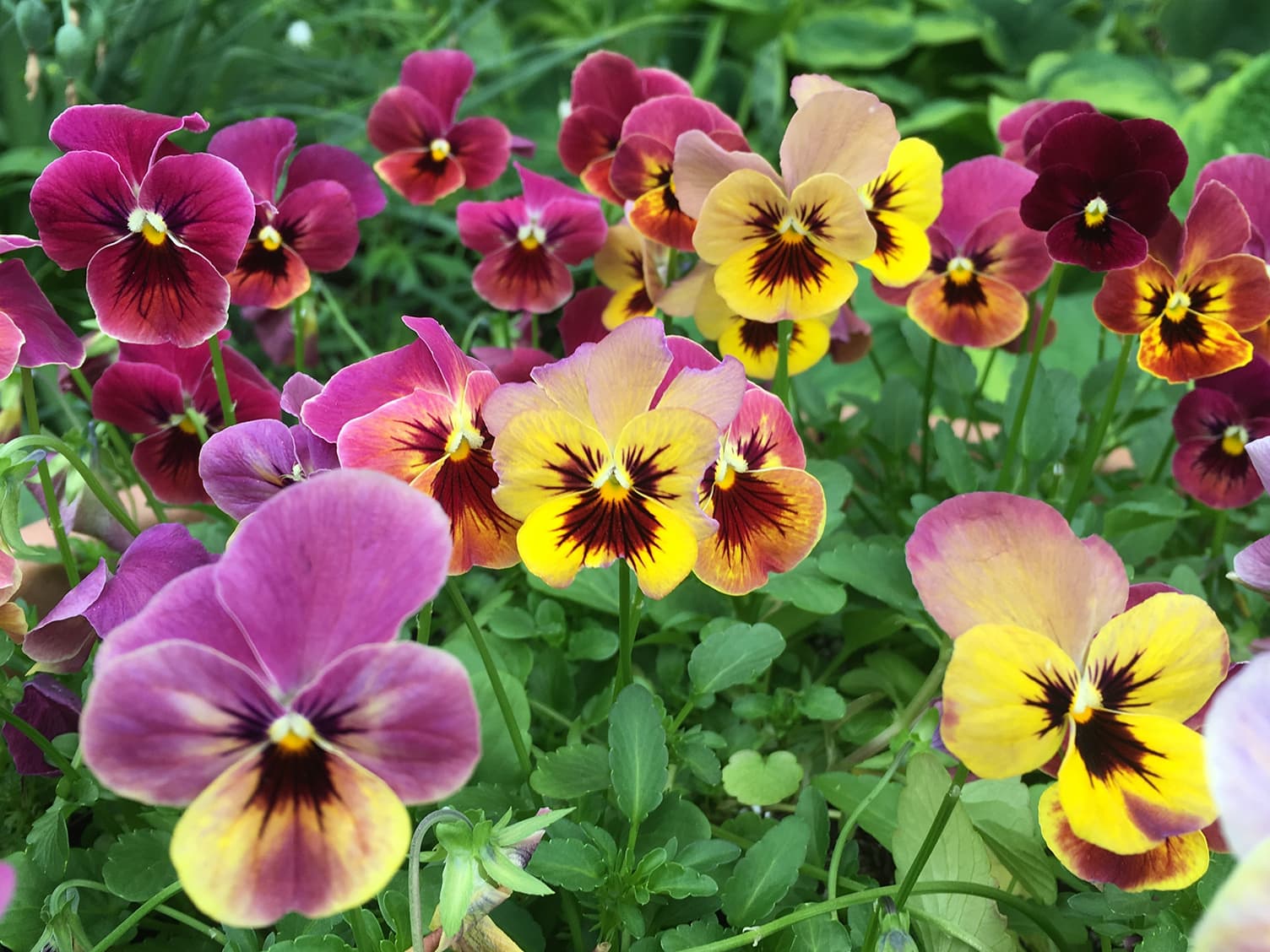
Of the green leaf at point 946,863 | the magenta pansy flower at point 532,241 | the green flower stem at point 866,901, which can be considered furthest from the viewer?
the magenta pansy flower at point 532,241

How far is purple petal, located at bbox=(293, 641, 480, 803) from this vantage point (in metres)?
0.38

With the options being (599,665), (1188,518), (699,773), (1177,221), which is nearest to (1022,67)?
(1188,518)

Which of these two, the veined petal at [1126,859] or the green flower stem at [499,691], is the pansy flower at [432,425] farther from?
the veined petal at [1126,859]

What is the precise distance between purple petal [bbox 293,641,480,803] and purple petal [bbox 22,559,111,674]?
1.05 feet

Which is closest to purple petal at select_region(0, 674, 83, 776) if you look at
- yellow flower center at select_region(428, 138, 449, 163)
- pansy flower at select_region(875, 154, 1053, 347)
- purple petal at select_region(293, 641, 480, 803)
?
purple petal at select_region(293, 641, 480, 803)

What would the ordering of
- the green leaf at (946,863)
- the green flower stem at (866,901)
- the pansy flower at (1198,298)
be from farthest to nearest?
the pansy flower at (1198,298)
the green leaf at (946,863)
the green flower stem at (866,901)

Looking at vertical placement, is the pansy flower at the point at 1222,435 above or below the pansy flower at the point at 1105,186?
below

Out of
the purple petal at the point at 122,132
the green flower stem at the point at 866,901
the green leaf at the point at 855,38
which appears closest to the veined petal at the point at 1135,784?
the green flower stem at the point at 866,901

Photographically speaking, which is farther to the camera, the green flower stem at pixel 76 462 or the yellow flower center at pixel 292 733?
the green flower stem at pixel 76 462

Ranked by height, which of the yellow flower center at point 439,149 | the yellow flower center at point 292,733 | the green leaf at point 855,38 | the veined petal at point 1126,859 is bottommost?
the green leaf at point 855,38

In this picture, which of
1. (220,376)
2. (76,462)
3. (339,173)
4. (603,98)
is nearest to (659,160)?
(603,98)

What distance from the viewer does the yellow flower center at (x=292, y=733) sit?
0.40 m

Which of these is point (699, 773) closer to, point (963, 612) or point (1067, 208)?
point (963, 612)

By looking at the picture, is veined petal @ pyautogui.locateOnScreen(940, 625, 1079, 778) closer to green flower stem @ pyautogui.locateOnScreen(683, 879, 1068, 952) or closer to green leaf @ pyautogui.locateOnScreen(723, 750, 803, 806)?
green flower stem @ pyautogui.locateOnScreen(683, 879, 1068, 952)
